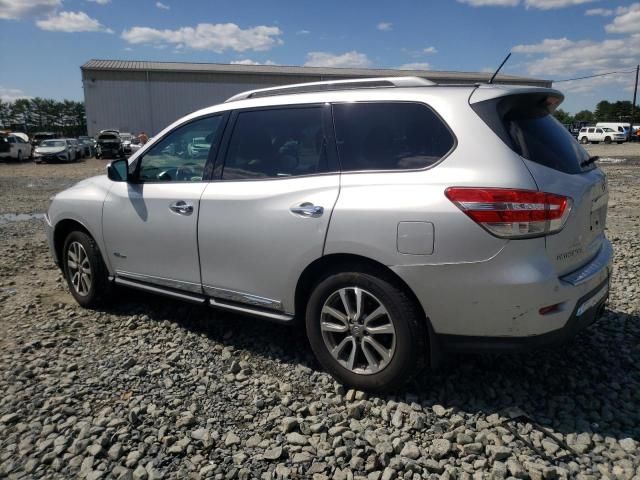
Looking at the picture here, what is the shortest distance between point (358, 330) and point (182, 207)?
1.66 meters

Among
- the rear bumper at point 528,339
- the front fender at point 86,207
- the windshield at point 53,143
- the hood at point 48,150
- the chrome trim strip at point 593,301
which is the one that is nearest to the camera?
the rear bumper at point 528,339

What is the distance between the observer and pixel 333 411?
10.1 ft

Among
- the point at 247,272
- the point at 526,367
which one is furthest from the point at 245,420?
the point at 526,367

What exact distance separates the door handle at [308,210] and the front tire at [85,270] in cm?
231

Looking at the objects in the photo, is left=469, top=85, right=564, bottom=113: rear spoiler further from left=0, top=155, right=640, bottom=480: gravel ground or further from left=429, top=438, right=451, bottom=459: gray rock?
left=429, top=438, right=451, bottom=459: gray rock

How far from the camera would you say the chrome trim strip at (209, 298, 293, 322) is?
11.3 feet

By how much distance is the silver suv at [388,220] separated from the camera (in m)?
2.69

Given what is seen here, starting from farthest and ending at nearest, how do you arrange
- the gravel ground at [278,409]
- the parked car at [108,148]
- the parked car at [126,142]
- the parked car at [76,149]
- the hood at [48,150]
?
the parked car at [108,148]
the parked car at [126,142]
the parked car at [76,149]
the hood at [48,150]
the gravel ground at [278,409]

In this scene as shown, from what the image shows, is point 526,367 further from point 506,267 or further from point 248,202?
point 248,202

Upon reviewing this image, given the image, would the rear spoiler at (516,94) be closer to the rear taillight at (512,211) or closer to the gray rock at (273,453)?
the rear taillight at (512,211)

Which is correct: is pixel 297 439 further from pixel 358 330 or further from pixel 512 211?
pixel 512 211

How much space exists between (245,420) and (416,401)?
1037mm

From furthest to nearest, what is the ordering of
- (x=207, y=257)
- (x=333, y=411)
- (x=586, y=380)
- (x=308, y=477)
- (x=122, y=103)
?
1. (x=122, y=103)
2. (x=207, y=257)
3. (x=586, y=380)
4. (x=333, y=411)
5. (x=308, y=477)

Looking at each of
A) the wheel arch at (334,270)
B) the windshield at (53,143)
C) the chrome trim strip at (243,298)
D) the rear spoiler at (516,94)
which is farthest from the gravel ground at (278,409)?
the windshield at (53,143)
